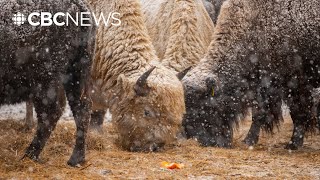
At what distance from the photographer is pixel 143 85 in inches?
283

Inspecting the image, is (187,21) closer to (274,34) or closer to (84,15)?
(274,34)

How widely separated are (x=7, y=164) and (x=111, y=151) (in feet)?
4.99

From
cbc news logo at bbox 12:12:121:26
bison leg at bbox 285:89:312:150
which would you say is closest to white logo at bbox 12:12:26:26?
cbc news logo at bbox 12:12:121:26

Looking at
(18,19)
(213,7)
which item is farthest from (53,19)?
(213,7)

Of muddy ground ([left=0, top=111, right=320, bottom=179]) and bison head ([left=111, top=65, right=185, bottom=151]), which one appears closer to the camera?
muddy ground ([left=0, top=111, right=320, bottom=179])

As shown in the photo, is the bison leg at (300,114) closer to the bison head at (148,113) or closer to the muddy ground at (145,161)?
the muddy ground at (145,161)

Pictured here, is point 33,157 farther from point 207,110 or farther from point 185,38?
point 185,38

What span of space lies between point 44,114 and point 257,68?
11.5 ft

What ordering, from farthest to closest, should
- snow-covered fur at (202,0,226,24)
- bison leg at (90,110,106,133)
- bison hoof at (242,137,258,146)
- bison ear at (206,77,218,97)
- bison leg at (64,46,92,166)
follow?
snow-covered fur at (202,0,226,24)
bison leg at (90,110,106,133)
bison hoof at (242,137,258,146)
bison ear at (206,77,218,97)
bison leg at (64,46,92,166)

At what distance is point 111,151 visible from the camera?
702cm

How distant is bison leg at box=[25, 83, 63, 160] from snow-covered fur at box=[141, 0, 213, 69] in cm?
283

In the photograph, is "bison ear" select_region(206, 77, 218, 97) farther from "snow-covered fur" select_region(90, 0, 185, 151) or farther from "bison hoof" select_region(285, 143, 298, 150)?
"bison hoof" select_region(285, 143, 298, 150)

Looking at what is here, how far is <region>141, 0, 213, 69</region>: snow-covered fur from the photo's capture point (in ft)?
29.4

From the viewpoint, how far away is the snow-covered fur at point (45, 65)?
19.1 ft
